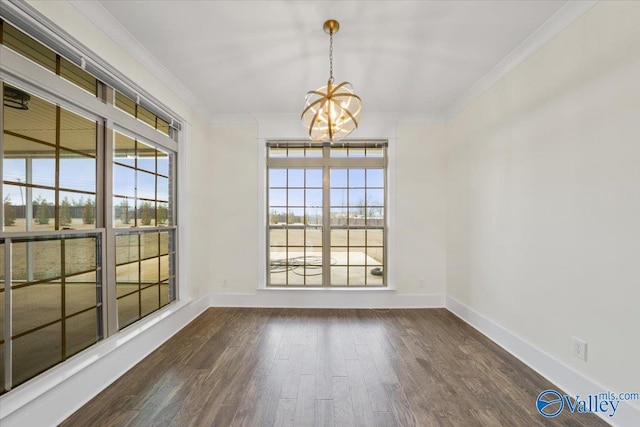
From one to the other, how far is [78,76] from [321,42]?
72.6 inches

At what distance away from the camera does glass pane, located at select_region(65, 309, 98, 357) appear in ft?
6.55

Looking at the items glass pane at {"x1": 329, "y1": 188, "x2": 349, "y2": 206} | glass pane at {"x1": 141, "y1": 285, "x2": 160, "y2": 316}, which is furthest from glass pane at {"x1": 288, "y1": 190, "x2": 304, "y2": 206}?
glass pane at {"x1": 141, "y1": 285, "x2": 160, "y2": 316}

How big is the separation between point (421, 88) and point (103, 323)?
384 centimetres

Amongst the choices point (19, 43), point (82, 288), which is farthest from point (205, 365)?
point (19, 43)

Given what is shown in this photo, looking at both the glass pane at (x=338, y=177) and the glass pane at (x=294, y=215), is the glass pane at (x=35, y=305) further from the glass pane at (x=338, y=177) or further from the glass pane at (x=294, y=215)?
the glass pane at (x=338, y=177)

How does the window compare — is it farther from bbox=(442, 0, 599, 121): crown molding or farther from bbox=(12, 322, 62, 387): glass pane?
bbox=(12, 322, 62, 387): glass pane

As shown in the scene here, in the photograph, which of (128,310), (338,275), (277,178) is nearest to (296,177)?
(277,178)

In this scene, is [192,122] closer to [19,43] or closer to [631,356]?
[19,43]

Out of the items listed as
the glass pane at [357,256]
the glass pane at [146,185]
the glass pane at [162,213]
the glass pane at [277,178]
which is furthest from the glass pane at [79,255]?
the glass pane at [357,256]

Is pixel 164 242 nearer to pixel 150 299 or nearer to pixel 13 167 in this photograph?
pixel 150 299

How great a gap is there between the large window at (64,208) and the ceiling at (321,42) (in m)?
0.63

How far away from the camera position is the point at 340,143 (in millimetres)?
4211

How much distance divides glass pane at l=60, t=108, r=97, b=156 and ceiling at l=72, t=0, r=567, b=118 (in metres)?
0.75

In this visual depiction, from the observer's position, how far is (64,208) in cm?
194
